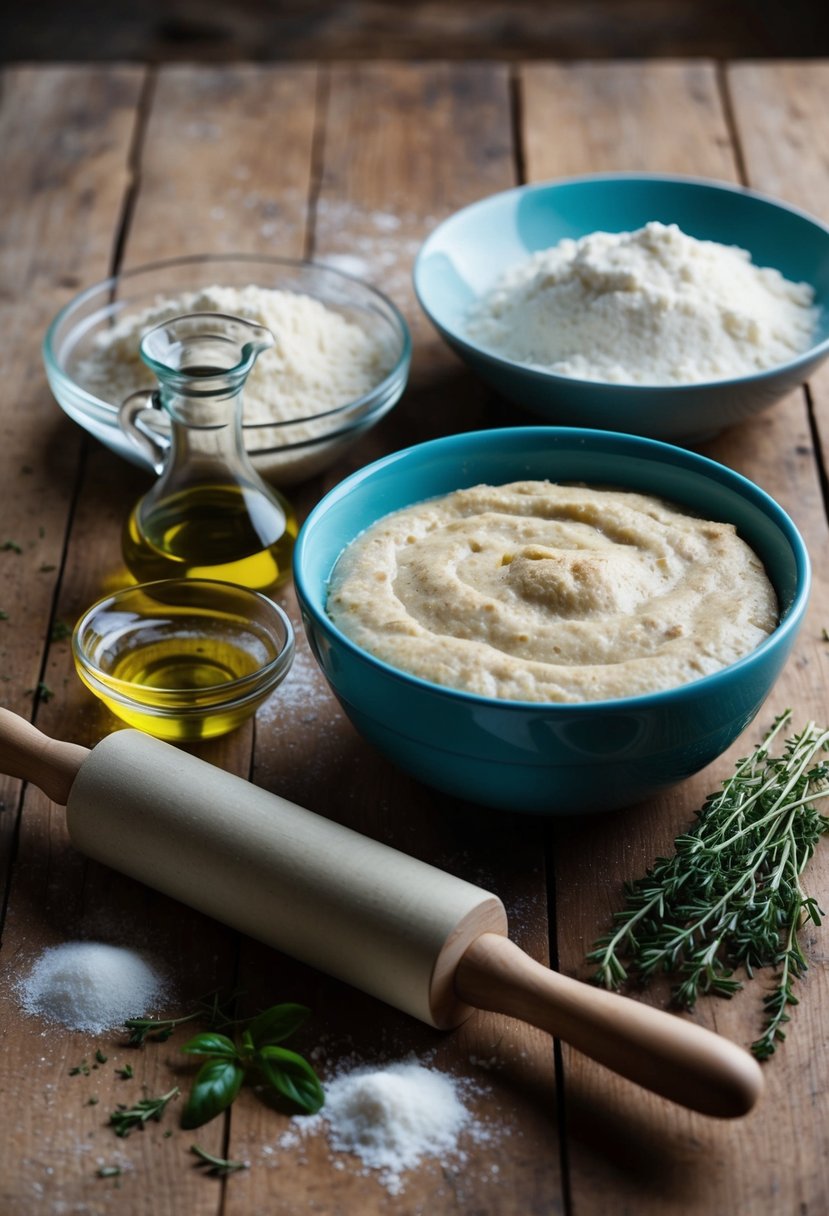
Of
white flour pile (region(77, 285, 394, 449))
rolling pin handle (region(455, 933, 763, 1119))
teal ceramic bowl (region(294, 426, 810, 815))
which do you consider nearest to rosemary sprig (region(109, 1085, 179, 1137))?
rolling pin handle (region(455, 933, 763, 1119))

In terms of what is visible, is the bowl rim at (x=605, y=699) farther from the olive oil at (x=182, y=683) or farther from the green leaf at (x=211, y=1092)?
the green leaf at (x=211, y=1092)

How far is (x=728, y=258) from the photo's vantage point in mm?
2463

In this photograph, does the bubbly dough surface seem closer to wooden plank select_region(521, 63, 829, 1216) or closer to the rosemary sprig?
wooden plank select_region(521, 63, 829, 1216)

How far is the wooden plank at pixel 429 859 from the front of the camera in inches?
52.2

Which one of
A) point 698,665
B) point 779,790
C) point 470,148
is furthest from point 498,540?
point 470,148

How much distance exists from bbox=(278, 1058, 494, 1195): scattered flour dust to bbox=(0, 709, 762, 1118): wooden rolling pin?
7 centimetres

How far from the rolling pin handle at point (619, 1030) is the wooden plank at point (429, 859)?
0.08 meters

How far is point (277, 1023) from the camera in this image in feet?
4.78

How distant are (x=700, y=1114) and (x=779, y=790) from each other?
1.57 ft

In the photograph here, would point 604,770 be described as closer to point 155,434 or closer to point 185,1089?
point 185,1089

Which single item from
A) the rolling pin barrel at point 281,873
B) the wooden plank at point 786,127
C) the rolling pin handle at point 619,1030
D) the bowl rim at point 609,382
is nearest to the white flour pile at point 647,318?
the bowl rim at point 609,382

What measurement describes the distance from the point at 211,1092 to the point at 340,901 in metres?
0.23

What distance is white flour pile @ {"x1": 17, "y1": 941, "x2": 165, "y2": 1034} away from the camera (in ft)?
4.94

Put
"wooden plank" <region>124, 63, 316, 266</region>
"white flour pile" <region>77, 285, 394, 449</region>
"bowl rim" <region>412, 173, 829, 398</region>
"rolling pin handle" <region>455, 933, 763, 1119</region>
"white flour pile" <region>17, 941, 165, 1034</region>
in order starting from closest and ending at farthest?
"rolling pin handle" <region>455, 933, 763, 1119</region> < "white flour pile" <region>17, 941, 165, 1034</region> < "bowl rim" <region>412, 173, 829, 398</region> < "white flour pile" <region>77, 285, 394, 449</region> < "wooden plank" <region>124, 63, 316, 266</region>
